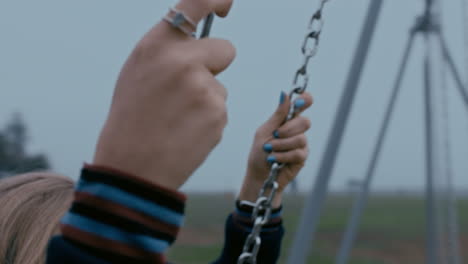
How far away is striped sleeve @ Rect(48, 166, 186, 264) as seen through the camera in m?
0.27

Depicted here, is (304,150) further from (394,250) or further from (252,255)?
(394,250)

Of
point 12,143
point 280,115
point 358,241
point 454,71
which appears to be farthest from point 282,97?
point 12,143

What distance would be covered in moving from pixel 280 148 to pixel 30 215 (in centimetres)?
31

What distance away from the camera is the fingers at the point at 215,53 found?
302 millimetres

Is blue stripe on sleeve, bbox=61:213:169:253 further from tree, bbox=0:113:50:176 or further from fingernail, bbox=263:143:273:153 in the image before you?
tree, bbox=0:113:50:176

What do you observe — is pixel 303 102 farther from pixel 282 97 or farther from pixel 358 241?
pixel 358 241

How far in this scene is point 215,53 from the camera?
0.32 m

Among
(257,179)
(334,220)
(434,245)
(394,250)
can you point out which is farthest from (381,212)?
(257,179)

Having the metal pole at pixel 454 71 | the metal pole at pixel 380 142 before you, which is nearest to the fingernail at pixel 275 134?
the metal pole at pixel 454 71

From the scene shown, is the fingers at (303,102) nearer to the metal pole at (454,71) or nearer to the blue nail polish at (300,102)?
the blue nail polish at (300,102)

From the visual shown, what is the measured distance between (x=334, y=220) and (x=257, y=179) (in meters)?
15.4

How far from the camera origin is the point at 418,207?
2080cm

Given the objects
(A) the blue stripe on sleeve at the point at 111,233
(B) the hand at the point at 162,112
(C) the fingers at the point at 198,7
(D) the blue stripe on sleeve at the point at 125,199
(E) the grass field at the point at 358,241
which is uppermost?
(C) the fingers at the point at 198,7

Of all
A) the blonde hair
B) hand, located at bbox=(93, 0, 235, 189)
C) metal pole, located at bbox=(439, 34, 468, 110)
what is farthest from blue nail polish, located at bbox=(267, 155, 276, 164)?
metal pole, located at bbox=(439, 34, 468, 110)
